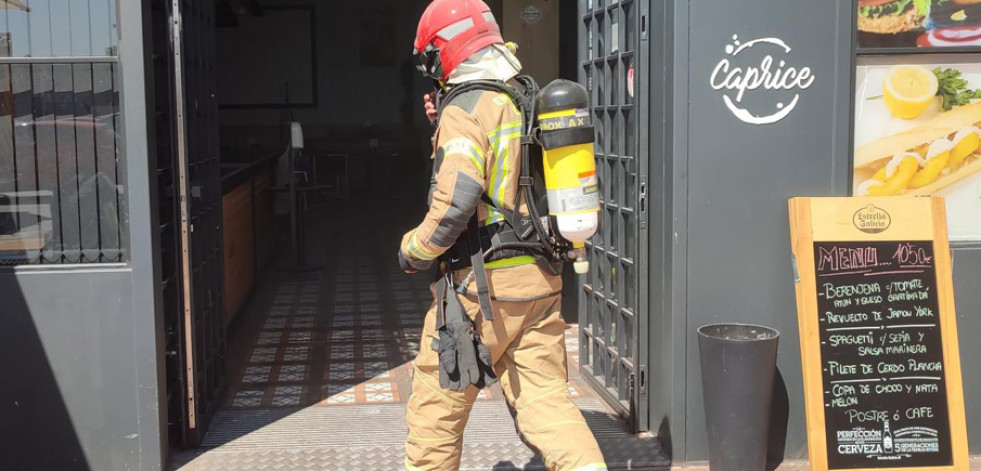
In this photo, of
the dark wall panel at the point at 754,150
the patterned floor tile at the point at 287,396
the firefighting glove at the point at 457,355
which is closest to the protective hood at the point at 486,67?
the firefighting glove at the point at 457,355

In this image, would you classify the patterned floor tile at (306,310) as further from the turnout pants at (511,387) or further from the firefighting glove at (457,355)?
the firefighting glove at (457,355)

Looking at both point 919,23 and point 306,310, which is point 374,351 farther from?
point 919,23

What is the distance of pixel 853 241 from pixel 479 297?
1.89 metres

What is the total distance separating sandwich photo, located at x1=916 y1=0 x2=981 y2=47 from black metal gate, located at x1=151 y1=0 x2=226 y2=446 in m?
Result: 3.44

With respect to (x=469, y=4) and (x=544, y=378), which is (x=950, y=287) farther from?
(x=469, y=4)

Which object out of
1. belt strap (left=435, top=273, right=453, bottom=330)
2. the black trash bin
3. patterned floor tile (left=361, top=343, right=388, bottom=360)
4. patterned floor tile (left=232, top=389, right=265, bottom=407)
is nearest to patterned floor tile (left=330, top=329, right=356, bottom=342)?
patterned floor tile (left=361, top=343, right=388, bottom=360)

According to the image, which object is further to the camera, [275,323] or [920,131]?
[275,323]

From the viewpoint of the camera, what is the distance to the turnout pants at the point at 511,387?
379 centimetres

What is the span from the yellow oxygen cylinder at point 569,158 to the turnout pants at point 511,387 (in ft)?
1.22

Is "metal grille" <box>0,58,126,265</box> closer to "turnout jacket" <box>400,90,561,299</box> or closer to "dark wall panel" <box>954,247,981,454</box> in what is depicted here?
"turnout jacket" <box>400,90,561,299</box>

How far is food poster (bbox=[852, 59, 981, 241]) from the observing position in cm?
483

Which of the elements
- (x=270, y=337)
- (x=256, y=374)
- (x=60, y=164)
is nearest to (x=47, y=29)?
(x=60, y=164)

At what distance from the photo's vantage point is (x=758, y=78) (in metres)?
4.62

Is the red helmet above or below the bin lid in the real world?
above
